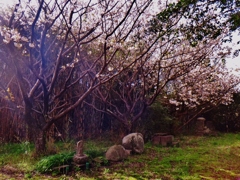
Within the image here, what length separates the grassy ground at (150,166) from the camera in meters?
3.55

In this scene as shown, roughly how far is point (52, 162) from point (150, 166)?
1647 millimetres

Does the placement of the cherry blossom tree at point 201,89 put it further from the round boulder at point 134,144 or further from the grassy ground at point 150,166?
the round boulder at point 134,144

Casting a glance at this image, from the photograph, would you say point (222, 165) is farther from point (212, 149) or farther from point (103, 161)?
point (103, 161)

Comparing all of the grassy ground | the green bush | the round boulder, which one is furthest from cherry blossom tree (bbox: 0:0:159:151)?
the round boulder

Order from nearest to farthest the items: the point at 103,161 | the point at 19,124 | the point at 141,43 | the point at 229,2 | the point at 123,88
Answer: the point at 229,2, the point at 103,161, the point at 141,43, the point at 19,124, the point at 123,88

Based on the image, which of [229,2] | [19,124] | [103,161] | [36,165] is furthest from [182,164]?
[19,124]

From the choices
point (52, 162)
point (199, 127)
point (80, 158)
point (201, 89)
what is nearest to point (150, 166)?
point (80, 158)

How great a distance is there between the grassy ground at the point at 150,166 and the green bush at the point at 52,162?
8cm

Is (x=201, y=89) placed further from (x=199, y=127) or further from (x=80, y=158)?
(x=80, y=158)

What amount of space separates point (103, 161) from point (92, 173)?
540 mm

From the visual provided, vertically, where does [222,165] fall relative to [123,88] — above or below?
below

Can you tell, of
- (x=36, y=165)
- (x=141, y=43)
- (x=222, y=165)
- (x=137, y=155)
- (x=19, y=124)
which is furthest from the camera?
(x=19, y=124)

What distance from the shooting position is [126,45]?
5215mm

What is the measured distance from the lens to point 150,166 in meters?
4.14
